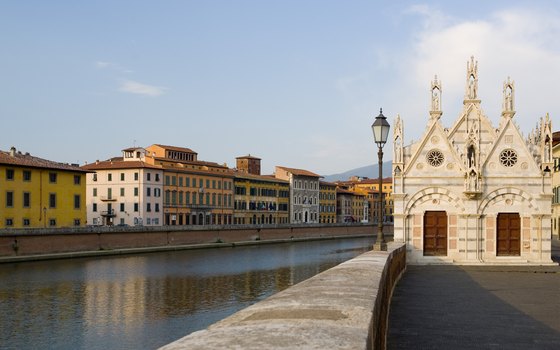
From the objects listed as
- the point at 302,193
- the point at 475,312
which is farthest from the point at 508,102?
the point at 302,193

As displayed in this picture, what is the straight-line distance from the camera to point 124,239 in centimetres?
6625

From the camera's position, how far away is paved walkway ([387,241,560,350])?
11219 millimetres

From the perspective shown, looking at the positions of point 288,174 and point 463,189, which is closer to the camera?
point 463,189

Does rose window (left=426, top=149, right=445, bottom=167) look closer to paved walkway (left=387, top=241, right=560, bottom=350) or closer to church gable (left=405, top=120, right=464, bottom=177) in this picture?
church gable (left=405, top=120, right=464, bottom=177)

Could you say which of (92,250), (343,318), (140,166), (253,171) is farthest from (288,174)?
(343,318)

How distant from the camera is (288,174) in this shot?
409 feet

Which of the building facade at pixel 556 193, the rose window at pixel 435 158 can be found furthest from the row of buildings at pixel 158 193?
the building facade at pixel 556 193

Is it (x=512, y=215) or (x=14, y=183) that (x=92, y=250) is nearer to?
(x=14, y=183)

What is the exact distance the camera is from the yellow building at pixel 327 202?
13575 centimetres

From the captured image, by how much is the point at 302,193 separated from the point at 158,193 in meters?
43.8

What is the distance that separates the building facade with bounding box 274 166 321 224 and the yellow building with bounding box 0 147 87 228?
200 feet

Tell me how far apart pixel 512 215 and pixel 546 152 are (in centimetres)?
334

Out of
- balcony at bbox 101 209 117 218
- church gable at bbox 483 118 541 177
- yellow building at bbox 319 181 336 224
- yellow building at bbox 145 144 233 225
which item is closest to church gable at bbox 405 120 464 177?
church gable at bbox 483 118 541 177

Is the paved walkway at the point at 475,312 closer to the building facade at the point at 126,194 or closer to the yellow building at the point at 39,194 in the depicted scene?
the yellow building at the point at 39,194
